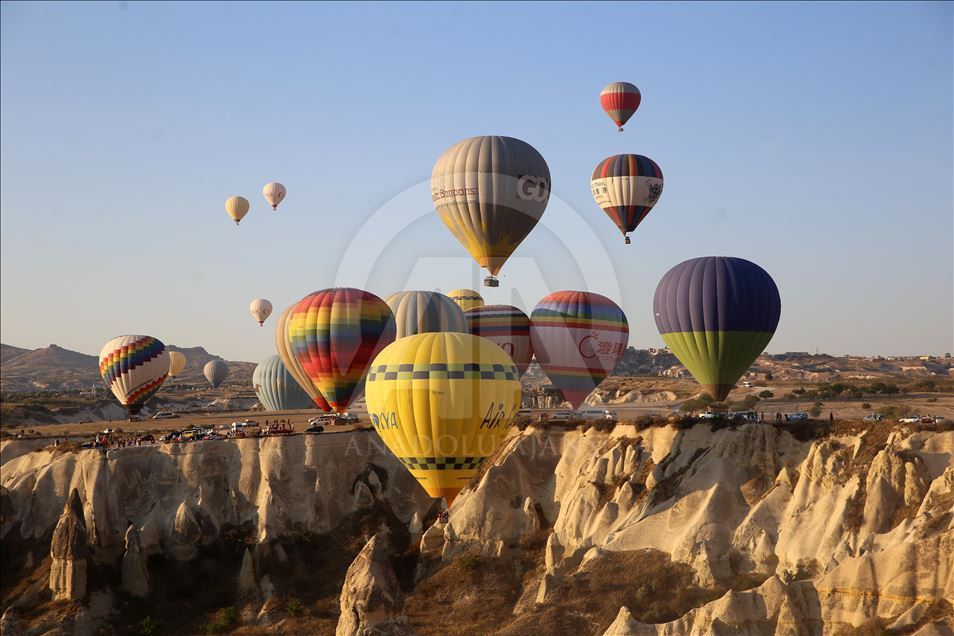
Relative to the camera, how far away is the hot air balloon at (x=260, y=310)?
121 m

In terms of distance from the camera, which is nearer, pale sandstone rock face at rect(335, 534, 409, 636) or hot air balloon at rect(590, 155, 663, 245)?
pale sandstone rock face at rect(335, 534, 409, 636)

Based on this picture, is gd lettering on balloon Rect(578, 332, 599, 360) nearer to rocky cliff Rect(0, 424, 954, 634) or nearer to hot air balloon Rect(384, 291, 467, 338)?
rocky cliff Rect(0, 424, 954, 634)

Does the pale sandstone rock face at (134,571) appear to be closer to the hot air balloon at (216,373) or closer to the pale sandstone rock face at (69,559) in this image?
the pale sandstone rock face at (69,559)

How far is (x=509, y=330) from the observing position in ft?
205

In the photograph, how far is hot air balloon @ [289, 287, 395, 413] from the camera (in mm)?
56344

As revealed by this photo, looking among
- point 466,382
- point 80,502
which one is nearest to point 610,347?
point 466,382

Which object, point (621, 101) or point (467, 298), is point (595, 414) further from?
point (621, 101)

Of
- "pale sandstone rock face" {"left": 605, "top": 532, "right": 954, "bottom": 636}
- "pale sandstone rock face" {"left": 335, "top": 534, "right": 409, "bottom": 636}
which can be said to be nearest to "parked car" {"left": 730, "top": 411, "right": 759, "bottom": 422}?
"pale sandstone rock face" {"left": 605, "top": 532, "right": 954, "bottom": 636}

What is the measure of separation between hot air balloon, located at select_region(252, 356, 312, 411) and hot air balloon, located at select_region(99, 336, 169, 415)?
973cm

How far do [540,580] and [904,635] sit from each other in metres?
19.1

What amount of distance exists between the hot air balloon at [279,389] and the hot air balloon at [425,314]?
24.6m

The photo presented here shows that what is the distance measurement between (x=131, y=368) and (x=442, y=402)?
47.7 meters

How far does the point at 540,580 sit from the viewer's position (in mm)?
53594

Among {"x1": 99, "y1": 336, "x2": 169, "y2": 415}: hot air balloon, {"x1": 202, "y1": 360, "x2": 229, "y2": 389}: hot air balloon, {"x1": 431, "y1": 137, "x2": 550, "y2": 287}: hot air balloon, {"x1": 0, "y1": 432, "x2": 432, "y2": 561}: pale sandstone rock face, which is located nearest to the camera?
{"x1": 431, "y1": 137, "x2": 550, "y2": 287}: hot air balloon
